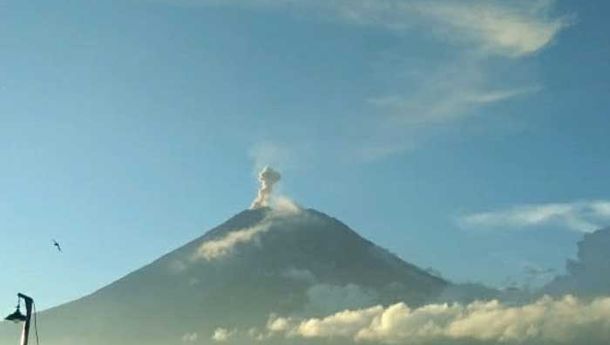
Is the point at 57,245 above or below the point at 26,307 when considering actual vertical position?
above

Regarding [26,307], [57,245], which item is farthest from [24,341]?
[57,245]

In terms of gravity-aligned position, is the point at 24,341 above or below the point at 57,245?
below

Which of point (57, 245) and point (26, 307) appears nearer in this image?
point (26, 307)

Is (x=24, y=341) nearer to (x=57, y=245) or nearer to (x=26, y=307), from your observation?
(x=26, y=307)

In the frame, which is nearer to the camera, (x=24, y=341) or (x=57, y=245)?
(x=24, y=341)
